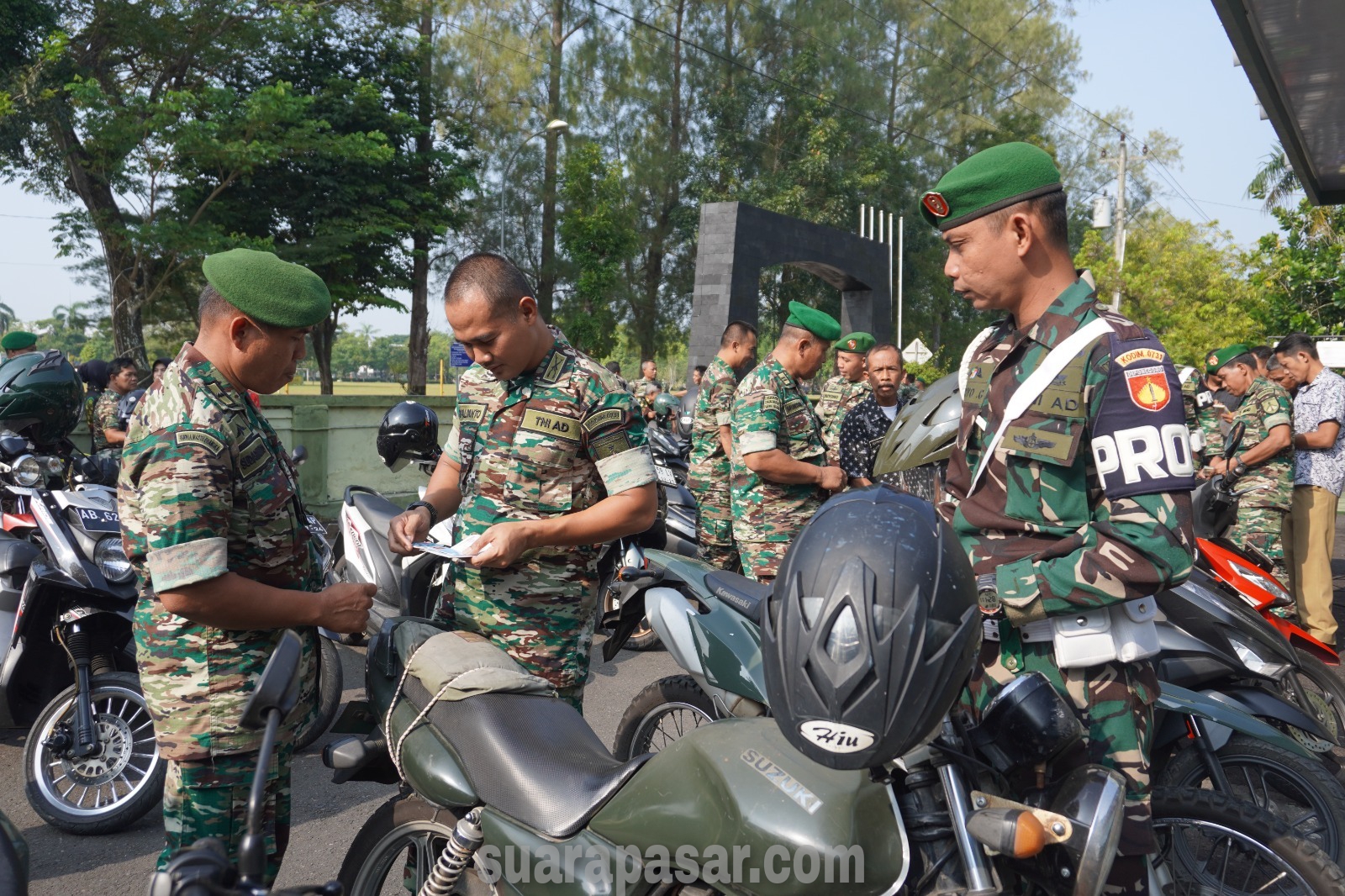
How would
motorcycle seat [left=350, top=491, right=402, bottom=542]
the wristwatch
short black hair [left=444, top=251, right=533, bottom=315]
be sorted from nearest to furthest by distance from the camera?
short black hair [left=444, top=251, right=533, bottom=315], the wristwatch, motorcycle seat [left=350, top=491, right=402, bottom=542]

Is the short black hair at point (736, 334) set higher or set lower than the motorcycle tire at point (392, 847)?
higher

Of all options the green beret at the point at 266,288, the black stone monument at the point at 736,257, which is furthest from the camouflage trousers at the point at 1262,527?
the black stone monument at the point at 736,257

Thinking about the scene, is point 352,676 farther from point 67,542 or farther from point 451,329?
point 451,329

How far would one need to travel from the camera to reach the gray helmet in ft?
10.00

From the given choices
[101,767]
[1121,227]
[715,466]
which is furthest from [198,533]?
[1121,227]

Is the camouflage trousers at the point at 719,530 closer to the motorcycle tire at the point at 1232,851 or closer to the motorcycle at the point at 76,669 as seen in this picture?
the motorcycle at the point at 76,669

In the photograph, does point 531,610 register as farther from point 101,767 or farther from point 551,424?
point 101,767

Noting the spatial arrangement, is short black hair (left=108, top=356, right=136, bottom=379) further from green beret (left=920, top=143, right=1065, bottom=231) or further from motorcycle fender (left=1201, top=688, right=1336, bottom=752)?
motorcycle fender (left=1201, top=688, right=1336, bottom=752)

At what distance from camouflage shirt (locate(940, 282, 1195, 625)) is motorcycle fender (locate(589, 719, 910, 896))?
503mm

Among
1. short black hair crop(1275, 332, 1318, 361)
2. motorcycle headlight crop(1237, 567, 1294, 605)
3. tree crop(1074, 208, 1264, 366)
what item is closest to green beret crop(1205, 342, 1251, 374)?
short black hair crop(1275, 332, 1318, 361)

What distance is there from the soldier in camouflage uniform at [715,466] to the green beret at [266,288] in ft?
12.4

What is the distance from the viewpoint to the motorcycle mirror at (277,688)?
152 cm

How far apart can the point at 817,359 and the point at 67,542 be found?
3.24m

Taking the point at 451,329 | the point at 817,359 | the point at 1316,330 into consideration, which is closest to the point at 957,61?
the point at 1316,330
